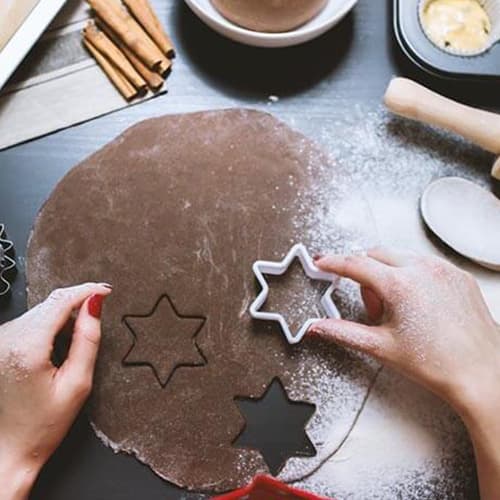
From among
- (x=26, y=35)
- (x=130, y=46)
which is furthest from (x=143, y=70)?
(x=26, y=35)

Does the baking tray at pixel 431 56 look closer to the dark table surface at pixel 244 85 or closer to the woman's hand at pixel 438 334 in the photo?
the dark table surface at pixel 244 85

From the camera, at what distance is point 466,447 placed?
929 mm

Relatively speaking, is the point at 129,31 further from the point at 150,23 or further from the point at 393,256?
the point at 393,256

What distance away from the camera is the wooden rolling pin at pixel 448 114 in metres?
1.01

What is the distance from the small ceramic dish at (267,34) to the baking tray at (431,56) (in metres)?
0.07

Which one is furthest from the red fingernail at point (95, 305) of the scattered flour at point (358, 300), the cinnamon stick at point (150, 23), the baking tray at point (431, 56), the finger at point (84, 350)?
the baking tray at point (431, 56)

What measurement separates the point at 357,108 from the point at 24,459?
0.59m

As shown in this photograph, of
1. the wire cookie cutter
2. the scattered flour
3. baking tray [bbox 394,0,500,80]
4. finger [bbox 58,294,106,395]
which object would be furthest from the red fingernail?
baking tray [bbox 394,0,500,80]

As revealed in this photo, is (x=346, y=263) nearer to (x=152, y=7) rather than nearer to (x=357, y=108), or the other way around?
(x=357, y=108)

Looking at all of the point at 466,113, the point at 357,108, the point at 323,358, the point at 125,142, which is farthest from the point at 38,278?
the point at 466,113

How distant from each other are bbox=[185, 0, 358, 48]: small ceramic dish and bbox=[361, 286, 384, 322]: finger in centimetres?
33

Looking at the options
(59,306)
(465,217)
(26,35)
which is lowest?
(465,217)

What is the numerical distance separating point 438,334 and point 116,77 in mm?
518

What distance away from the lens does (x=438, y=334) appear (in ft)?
2.90
